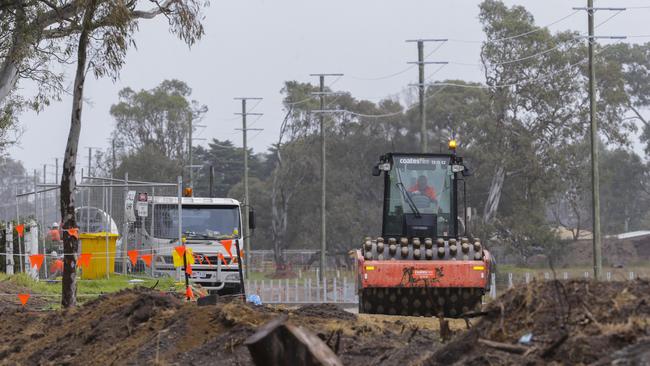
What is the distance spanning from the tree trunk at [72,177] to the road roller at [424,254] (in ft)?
15.7

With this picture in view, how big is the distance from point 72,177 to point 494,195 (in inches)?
1829

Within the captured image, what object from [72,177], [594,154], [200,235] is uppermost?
[594,154]

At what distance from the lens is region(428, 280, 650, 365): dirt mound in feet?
25.3

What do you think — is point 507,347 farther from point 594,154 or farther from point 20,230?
point 594,154

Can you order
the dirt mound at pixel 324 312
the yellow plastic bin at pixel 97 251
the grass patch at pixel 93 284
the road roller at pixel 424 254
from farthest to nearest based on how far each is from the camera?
the yellow plastic bin at pixel 97 251, the grass patch at pixel 93 284, the road roller at pixel 424 254, the dirt mound at pixel 324 312

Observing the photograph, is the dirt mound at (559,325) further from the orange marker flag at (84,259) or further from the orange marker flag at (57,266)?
the orange marker flag at (57,266)

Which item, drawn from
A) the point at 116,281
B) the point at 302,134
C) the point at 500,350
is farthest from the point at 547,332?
the point at 302,134

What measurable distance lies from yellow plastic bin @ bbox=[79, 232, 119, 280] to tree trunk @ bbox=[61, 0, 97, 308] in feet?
26.8

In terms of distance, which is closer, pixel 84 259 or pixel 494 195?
pixel 84 259

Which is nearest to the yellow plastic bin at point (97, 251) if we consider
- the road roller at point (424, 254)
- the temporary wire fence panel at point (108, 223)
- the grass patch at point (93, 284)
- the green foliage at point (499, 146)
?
the temporary wire fence panel at point (108, 223)

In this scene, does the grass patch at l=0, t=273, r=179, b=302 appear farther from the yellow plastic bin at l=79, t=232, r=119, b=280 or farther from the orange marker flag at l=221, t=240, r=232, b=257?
the orange marker flag at l=221, t=240, r=232, b=257

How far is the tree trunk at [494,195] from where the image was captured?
2539 inches

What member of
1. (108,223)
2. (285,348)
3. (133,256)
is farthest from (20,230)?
(285,348)

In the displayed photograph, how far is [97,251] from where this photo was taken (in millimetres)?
28859
